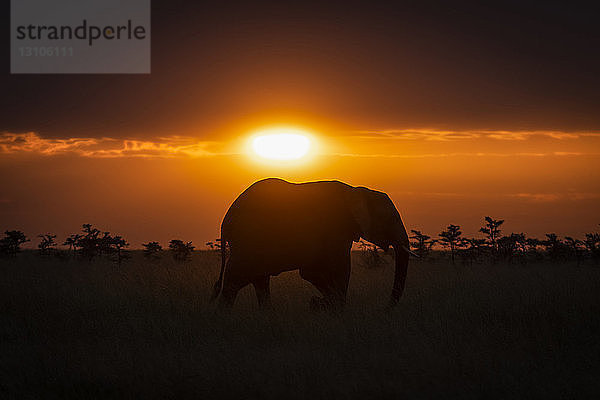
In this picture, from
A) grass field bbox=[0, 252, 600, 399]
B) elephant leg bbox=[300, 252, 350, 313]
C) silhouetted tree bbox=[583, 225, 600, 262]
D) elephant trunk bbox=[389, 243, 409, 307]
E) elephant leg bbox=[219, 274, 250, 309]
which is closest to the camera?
grass field bbox=[0, 252, 600, 399]

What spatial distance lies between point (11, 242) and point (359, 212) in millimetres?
25394

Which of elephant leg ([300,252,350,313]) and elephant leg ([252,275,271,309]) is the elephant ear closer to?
elephant leg ([300,252,350,313])

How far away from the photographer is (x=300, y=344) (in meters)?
8.65

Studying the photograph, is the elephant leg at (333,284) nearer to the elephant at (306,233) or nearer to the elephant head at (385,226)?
the elephant at (306,233)

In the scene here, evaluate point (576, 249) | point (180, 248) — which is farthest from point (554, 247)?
point (180, 248)

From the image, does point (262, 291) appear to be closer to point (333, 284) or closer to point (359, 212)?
point (333, 284)

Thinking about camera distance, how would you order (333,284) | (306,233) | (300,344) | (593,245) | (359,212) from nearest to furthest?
(300,344), (333,284), (306,233), (359,212), (593,245)

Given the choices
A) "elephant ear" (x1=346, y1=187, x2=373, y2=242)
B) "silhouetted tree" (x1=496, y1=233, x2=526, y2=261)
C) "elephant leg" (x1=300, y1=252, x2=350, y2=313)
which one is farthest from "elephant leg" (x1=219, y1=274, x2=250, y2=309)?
"silhouetted tree" (x1=496, y1=233, x2=526, y2=261)

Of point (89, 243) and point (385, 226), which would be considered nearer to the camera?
point (385, 226)

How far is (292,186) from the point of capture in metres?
11.7

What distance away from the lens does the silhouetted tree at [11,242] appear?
3162 cm

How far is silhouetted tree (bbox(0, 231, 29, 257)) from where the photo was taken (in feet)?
104

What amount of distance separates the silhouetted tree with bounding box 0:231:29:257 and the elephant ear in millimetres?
24524

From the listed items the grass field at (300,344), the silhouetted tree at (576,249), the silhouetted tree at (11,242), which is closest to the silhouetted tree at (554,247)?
the silhouetted tree at (576,249)
